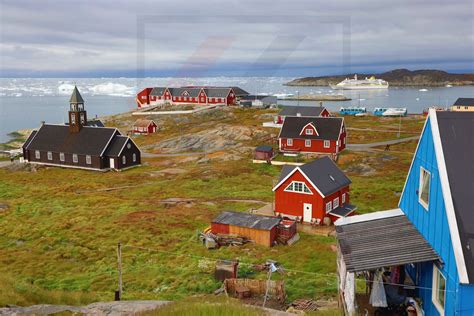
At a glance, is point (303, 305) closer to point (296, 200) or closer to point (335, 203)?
point (296, 200)

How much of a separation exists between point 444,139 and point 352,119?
88073 millimetres

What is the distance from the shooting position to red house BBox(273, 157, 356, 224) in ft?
109

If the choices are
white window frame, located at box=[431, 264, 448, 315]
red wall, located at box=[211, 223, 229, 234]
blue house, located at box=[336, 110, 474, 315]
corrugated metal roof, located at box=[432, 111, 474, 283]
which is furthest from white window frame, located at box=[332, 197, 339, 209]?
white window frame, located at box=[431, 264, 448, 315]

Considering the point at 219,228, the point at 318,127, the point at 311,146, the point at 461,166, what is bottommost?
the point at 219,228

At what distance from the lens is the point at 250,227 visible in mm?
29781

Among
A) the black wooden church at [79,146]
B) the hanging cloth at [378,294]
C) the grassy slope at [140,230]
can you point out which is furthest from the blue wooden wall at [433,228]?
the black wooden church at [79,146]

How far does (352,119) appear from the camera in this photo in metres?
97.0

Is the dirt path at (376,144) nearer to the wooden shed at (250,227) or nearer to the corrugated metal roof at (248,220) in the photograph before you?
the corrugated metal roof at (248,220)

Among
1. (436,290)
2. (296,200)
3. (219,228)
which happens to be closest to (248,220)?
(219,228)

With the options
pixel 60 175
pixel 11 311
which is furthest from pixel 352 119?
pixel 11 311

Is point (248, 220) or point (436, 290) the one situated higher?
point (436, 290)

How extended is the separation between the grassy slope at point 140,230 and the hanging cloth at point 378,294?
7.89m

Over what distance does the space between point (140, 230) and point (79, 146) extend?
33.6 m

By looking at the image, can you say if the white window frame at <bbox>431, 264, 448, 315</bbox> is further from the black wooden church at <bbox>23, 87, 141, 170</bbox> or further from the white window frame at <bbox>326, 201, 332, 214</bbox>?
the black wooden church at <bbox>23, 87, 141, 170</bbox>
